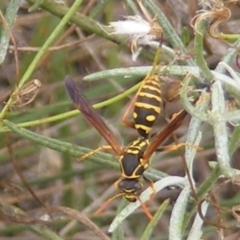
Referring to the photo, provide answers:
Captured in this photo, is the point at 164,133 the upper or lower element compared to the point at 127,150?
upper

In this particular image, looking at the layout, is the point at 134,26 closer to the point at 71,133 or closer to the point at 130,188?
the point at 130,188

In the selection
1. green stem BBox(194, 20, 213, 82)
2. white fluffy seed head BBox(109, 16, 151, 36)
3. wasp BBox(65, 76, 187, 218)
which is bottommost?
wasp BBox(65, 76, 187, 218)

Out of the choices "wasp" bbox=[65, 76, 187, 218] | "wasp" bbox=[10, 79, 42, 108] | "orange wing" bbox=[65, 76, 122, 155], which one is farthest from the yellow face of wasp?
"wasp" bbox=[10, 79, 42, 108]

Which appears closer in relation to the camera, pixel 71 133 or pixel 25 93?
pixel 25 93

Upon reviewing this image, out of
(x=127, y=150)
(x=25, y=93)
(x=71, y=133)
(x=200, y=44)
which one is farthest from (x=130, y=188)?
(x=71, y=133)

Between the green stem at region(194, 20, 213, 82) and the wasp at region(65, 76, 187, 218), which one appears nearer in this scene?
the green stem at region(194, 20, 213, 82)

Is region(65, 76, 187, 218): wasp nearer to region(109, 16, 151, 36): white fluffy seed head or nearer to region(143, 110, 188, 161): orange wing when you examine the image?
region(143, 110, 188, 161): orange wing

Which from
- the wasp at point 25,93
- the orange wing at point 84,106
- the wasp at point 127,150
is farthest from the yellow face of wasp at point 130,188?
the wasp at point 25,93

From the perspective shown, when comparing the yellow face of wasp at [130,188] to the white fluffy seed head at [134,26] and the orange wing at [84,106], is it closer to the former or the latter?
the orange wing at [84,106]
